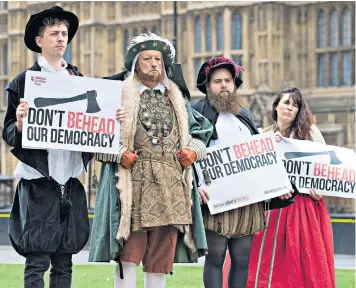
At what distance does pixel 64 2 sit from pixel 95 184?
3134 centimetres

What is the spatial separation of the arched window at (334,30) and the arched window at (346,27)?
0.21 m

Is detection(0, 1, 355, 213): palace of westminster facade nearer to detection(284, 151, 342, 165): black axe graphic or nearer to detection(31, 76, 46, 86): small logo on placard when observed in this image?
detection(284, 151, 342, 165): black axe graphic

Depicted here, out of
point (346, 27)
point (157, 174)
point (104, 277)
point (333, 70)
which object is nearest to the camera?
point (157, 174)

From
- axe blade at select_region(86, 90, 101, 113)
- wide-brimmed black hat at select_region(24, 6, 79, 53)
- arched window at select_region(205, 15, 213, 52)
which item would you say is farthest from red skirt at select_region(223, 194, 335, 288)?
arched window at select_region(205, 15, 213, 52)

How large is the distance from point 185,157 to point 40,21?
1.24 m

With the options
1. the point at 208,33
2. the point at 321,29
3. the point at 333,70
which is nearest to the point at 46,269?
the point at 333,70

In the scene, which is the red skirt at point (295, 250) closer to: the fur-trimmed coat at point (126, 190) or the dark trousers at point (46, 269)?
the fur-trimmed coat at point (126, 190)

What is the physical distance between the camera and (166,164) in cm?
660

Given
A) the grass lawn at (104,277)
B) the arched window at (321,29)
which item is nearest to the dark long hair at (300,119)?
the grass lawn at (104,277)

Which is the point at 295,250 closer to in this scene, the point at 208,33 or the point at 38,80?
the point at 38,80

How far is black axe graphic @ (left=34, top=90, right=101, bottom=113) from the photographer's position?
20.7 feet

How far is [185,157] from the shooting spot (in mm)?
6648

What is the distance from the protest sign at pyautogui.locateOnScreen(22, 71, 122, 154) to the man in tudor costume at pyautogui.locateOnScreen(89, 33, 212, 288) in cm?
13

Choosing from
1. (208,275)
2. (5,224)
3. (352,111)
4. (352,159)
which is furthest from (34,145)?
(352,111)
